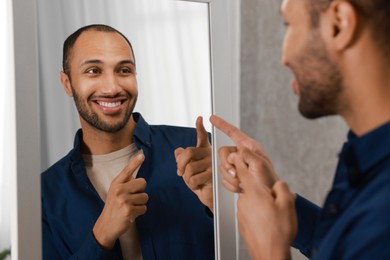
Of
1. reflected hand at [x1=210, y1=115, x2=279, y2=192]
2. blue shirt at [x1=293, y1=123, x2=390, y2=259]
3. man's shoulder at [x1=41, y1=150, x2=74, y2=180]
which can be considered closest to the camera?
blue shirt at [x1=293, y1=123, x2=390, y2=259]

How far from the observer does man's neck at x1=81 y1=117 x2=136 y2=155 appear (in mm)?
1754

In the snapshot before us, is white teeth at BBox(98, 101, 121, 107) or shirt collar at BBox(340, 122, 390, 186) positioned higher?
white teeth at BBox(98, 101, 121, 107)

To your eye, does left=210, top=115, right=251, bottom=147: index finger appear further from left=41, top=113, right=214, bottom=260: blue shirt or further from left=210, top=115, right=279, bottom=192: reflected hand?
left=41, top=113, right=214, bottom=260: blue shirt

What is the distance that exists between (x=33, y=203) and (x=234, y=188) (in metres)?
0.54

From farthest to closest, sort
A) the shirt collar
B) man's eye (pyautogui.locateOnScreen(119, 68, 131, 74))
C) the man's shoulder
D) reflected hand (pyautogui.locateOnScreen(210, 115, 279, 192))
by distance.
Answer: man's eye (pyautogui.locateOnScreen(119, 68, 131, 74))
the man's shoulder
reflected hand (pyautogui.locateOnScreen(210, 115, 279, 192))
the shirt collar

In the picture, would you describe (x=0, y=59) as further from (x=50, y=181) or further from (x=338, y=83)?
(x=338, y=83)

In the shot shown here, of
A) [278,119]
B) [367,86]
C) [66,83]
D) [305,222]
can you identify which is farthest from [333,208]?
[278,119]

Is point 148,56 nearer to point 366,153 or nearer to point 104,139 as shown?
point 104,139

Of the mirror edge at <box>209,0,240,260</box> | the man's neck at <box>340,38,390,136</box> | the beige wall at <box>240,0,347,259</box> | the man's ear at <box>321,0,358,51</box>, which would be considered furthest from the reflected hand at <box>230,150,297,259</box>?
the beige wall at <box>240,0,347,259</box>

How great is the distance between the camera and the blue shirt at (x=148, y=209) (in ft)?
5.56

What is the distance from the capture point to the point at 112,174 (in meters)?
1.78

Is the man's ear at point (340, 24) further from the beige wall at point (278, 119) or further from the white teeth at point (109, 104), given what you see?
the beige wall at point (278, 119)

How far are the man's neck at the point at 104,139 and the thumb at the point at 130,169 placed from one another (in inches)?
2.2

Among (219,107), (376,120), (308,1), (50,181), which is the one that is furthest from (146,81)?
(376,120)
